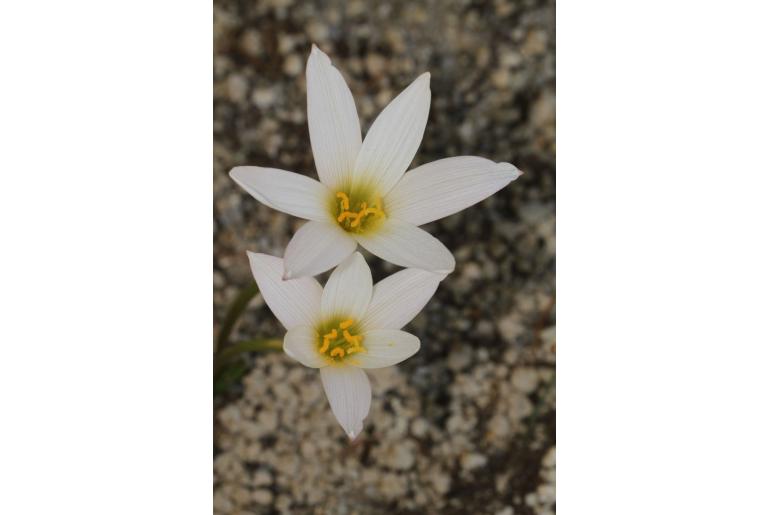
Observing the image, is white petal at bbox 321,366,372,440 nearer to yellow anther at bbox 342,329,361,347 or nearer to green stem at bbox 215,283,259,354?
yellow anther at bbox 342,329,361,347

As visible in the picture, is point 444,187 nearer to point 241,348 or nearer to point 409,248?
point 409,248

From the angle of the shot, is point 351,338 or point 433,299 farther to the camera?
point 433,299

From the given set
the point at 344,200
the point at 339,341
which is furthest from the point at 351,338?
the point at 344,200

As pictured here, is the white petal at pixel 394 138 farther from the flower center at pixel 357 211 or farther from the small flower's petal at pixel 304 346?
the small flower's petal at pixel 304 346

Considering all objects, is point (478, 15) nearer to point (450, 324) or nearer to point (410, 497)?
point (450, 324)

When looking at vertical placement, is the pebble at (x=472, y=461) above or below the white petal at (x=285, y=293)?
below

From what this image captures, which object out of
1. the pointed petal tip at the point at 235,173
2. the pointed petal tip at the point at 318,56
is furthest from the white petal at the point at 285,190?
the pointed petal tip at the point at 318,56

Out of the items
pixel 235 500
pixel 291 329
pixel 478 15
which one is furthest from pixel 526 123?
pixel 235 500

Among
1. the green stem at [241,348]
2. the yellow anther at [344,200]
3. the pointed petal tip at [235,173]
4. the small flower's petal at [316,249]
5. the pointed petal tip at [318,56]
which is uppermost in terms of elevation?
the pointed petal tip at [318,56]
